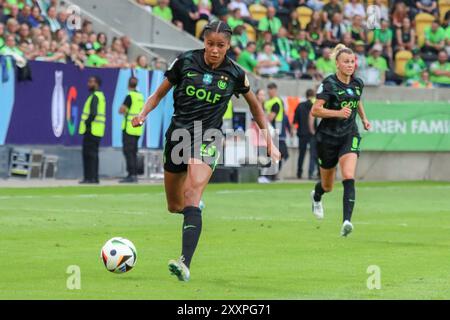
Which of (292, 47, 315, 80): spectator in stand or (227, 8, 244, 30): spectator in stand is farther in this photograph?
(292, 47, 315, 80): spectator in stand

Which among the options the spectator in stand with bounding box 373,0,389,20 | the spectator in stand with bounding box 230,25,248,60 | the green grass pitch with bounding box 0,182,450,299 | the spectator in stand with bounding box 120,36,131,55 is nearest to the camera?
the green grass pitch with bounding box 0,182,450,299

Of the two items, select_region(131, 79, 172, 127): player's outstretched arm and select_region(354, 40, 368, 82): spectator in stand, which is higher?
select_region(131, 79, 172, 127): player's outstretched arm

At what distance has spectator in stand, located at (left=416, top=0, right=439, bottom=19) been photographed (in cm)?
4103

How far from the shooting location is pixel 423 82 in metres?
37.8

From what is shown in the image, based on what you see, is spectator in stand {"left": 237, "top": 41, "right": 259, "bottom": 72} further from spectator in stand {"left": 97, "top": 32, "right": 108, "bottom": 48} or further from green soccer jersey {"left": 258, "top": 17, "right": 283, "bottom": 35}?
spectator in stand {"left": 97, "top": 32, "right": 108, "bottom": 48}

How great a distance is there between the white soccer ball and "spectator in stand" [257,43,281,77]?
75.1ft

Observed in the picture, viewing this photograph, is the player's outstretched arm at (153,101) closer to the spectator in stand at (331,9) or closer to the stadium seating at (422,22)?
the spectator in stand at (331,9)

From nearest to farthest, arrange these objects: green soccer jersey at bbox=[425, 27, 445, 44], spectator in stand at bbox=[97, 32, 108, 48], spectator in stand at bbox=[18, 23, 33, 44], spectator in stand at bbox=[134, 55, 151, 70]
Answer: spectator in stand at bbox=[18, 23, 33, 44]
spectator in stand at bbox=[97, 32, 108, 48]
spectator in stand at bbox=[134, 55, 151, 70]
green soccer jersey at bbox=[425, 27, 445, 44]

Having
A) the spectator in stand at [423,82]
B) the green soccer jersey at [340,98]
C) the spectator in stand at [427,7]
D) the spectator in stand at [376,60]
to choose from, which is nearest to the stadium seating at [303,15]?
the spectator in stand at [376,60]

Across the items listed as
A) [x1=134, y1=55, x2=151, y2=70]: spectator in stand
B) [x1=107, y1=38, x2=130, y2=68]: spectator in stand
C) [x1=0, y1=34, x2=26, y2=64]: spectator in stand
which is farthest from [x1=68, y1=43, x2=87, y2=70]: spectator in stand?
[x1=0, y1=34, x2=26, y2=64]: spectator in stand

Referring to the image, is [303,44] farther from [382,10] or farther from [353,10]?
[382,10]

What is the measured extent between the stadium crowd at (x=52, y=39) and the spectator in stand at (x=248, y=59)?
3360mm

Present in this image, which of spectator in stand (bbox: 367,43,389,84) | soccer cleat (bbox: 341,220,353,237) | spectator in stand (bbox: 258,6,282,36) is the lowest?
soccer cleat (bbox: 341,220,353,237)
